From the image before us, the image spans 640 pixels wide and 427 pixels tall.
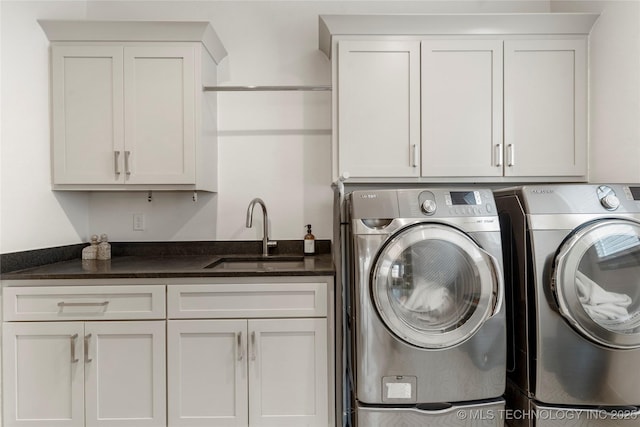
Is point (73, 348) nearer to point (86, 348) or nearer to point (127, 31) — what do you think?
point (86, 348)

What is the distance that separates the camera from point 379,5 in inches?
102

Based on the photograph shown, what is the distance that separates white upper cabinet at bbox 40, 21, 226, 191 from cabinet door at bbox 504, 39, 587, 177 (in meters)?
1.76

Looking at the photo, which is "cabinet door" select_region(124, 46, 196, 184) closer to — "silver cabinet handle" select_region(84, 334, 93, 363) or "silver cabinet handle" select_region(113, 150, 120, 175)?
"silver cabinet handle" select_region(113, 150, 120, 175)

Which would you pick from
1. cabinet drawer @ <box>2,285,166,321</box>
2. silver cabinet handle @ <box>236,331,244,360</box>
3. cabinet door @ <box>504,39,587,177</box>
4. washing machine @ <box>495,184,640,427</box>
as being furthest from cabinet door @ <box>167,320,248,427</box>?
cabinet door @ <box>504,39,587,177</box>

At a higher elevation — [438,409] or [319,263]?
[319,263]

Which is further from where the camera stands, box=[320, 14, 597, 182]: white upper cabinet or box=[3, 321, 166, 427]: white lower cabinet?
box=[320, 14, 597, 182]: white upper cabinet

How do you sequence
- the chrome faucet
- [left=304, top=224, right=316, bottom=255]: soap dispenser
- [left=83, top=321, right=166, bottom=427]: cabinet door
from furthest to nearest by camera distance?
[left=304, top=224, right=316, bottom=255]: soap dispenser → the chrome faucet → [left=83, top=321, right=166, bottom=427]: cabinet door

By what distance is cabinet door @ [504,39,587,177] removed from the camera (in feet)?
7.22

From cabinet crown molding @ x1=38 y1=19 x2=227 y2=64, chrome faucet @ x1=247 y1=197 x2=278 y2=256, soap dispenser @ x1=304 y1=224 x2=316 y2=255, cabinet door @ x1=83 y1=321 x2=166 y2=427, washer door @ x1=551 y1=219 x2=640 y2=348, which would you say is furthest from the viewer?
soap dispenser @ x1=304 y1=224 x2=316 y2=255

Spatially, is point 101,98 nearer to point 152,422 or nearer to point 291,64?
point 291,64

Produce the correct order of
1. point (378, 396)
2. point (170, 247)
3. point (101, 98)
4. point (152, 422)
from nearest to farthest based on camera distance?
1. point (378, 396)
2. point (152, 422)
3. point (101, 98)
4. point (170, 247)

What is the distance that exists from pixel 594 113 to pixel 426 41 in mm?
1033

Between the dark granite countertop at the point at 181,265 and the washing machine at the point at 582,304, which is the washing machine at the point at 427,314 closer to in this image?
the washing machine at the point at 582,304

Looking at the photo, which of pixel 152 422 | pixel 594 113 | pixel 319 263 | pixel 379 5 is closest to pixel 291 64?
pixel 379 5
